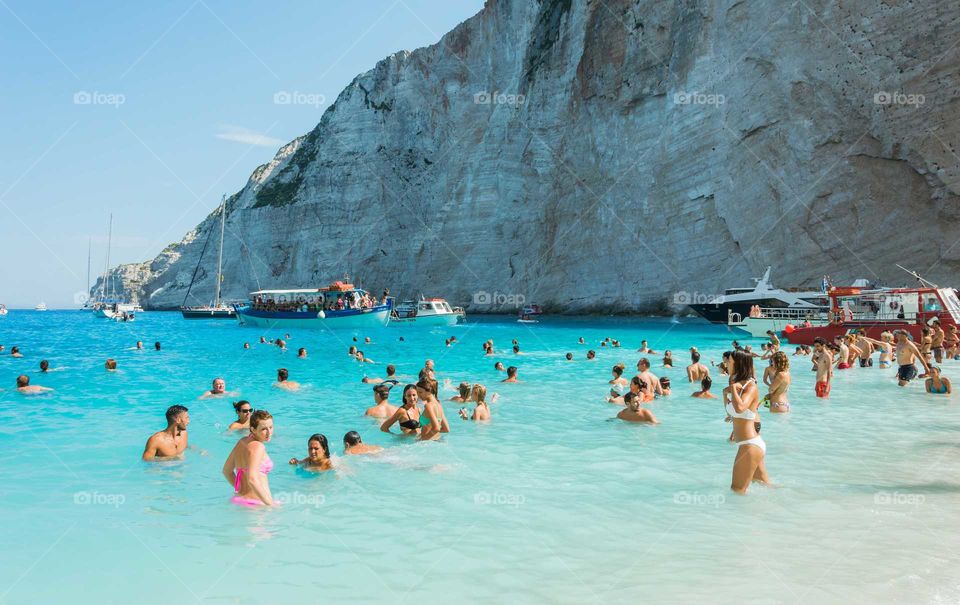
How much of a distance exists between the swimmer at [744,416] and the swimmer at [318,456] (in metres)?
5.31

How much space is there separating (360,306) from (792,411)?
4084cm

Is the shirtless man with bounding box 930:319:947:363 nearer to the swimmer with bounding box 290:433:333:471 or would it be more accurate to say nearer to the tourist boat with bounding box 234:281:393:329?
the swimmer with bounding box 290:433:333:471

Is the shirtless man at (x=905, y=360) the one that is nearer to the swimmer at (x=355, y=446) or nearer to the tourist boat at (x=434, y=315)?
the swimmer at (x=355, y=446)

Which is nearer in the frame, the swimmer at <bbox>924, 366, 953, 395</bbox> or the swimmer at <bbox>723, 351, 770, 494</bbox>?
the swimmer at <bbox>723, 351, 770, 494</bbox>

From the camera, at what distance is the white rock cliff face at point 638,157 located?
1602 inches

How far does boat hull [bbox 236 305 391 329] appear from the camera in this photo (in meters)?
49.8

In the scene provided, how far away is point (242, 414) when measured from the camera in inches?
421

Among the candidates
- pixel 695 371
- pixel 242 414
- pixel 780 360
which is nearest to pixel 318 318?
pixel 695 371

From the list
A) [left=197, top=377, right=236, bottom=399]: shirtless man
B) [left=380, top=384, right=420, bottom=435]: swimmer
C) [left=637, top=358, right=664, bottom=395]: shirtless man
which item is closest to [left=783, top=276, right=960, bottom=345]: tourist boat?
[left=637, top=358, right=664, bottom=395]: shirtless man

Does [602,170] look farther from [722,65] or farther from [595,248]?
[722,65]

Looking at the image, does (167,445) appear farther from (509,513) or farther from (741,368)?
(741,368)

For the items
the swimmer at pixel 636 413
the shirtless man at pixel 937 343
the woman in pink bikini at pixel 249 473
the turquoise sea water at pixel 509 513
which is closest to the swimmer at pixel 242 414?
the turquoise sea water at pixel 509 513

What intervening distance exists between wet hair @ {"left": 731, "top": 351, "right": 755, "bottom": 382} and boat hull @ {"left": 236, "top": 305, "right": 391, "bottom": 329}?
1727 inches

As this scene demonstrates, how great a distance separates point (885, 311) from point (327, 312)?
38452mm
